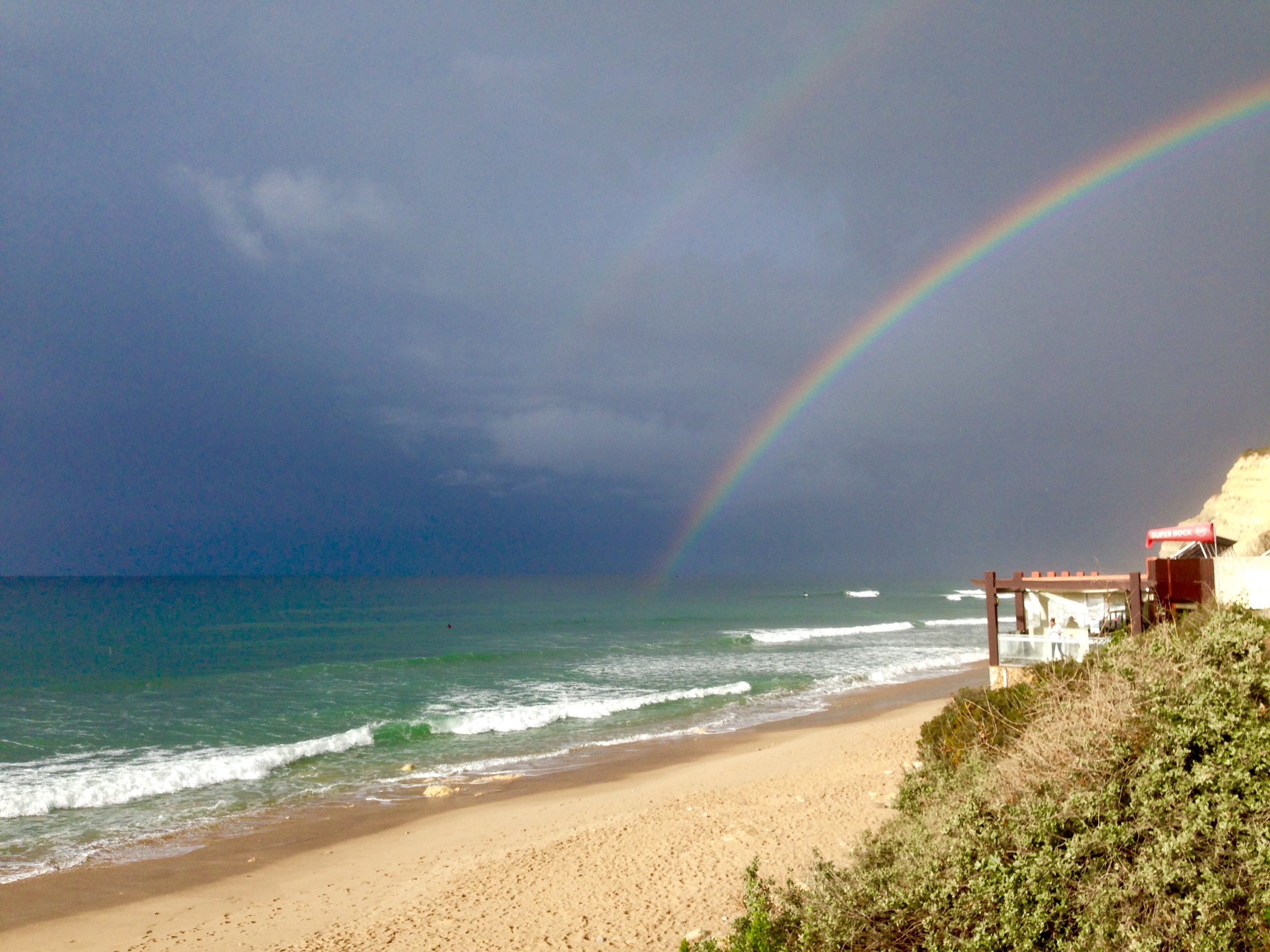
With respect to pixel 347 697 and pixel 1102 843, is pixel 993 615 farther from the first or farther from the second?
pixel 347 697

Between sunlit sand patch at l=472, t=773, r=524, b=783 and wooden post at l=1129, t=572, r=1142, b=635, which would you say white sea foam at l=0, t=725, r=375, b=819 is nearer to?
sunlit sand patch at l=472, t=773, r=524, b=783

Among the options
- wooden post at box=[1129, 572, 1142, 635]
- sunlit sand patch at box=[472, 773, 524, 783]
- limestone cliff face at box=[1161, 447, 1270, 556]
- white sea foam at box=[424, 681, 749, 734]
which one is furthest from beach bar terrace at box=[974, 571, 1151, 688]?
limestone cliff face at box=[1161, 447, 1270, 556]

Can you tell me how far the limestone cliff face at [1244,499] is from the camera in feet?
121

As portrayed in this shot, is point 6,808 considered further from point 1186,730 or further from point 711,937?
point 1186,730

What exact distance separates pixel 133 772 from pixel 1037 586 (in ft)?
66.5

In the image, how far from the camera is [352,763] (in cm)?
1847

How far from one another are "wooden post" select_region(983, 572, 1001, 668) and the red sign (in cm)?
462

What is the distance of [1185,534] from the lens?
18828 millimetres

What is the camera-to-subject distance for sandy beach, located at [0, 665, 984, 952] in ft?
27.8

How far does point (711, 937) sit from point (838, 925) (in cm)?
271

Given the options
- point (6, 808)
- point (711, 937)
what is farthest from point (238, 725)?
point (711, 937)

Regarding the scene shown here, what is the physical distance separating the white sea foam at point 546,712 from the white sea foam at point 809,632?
809 inches

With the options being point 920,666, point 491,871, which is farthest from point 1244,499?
point 491,871

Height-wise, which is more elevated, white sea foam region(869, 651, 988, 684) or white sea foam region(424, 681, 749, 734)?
white sea foam region(424, 681, 749, 734)
